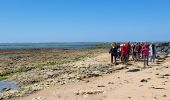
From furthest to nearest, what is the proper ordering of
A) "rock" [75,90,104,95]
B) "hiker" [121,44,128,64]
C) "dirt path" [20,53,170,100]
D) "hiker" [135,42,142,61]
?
"hiker" [135,42,142,61] < "hiker" [121,44,128,64] < "rock" [75,90,104,95] < "dirt path" [20,53,170,100]

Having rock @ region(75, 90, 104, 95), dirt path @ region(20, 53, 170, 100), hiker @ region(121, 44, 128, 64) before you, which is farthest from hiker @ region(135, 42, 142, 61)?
rock @ region(75, 90, 104, 95)

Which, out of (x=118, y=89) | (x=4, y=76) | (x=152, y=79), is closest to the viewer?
(x=118, y=89)

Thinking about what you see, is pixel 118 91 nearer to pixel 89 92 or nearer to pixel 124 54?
pixel 89 92

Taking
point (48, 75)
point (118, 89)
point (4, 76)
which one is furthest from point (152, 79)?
point (4, 76)

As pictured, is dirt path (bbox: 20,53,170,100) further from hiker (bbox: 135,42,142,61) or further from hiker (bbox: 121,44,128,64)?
hiker (bbox: 135,42,142,61)

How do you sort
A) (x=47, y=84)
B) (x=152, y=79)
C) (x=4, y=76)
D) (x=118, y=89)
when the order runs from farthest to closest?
(x=4, y=76) → (x=47, y=84) → (x=152, y=79) → (x=118, y=89)

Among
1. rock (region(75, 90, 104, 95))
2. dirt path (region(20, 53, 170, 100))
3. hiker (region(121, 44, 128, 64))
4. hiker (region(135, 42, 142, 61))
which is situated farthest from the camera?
hiker (region(135, 42, 142, 61))

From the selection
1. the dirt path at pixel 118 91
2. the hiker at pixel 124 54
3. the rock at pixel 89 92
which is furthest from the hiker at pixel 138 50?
the rock at pixel 89 92

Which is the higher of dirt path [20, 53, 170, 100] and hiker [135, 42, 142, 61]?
hiker [135, 42, 142, 61]

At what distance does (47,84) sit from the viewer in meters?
21.6

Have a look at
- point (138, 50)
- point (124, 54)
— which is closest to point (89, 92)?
point (124, 54)

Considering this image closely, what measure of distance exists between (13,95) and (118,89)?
15.6 feet

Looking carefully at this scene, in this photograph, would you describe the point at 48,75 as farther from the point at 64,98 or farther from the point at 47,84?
the point at 64,98

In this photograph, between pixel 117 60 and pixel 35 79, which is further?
pixel 117 60
